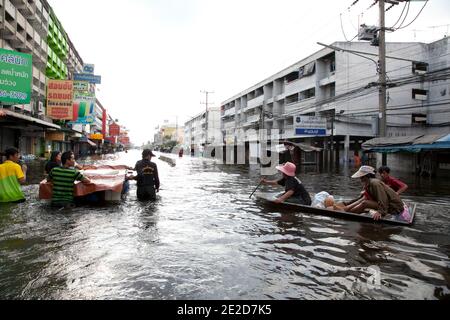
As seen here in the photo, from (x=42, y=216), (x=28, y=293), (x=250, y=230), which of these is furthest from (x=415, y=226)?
(x=42, y=216)

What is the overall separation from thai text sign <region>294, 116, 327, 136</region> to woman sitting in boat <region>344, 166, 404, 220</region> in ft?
84.6

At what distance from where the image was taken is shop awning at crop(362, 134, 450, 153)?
18.6m

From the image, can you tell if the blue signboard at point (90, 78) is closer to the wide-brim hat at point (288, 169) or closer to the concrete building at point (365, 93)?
the concrete building at point (365, 93)

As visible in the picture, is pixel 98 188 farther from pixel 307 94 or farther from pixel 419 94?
pixel 307 94

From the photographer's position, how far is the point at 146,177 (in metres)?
10.2

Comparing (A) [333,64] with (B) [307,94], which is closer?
(A) [333,64]

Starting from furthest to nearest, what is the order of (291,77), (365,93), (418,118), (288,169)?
1. (291,77)
2. (418,118)
3. (365,93)
4. (288,169)

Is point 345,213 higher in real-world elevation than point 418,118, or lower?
lower

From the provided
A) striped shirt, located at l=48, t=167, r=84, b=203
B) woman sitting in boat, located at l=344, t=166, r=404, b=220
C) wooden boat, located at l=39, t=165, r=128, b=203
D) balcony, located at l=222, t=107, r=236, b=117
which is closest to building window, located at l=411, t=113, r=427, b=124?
woman sitting in boat, located at l=344, t=166, r=404, b=220

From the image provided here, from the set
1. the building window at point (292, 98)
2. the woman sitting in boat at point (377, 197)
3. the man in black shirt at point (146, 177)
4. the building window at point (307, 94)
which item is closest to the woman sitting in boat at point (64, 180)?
the man in black shirt at point (146, 177)

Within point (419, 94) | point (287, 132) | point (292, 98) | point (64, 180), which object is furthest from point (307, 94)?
point (64, 180)

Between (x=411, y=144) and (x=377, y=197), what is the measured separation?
15.5 m

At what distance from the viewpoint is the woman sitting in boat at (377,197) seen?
7.26m

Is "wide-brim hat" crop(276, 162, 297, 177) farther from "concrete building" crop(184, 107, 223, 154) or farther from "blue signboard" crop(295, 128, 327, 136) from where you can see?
"concrete building" crop(184, 107, 223, 154)
